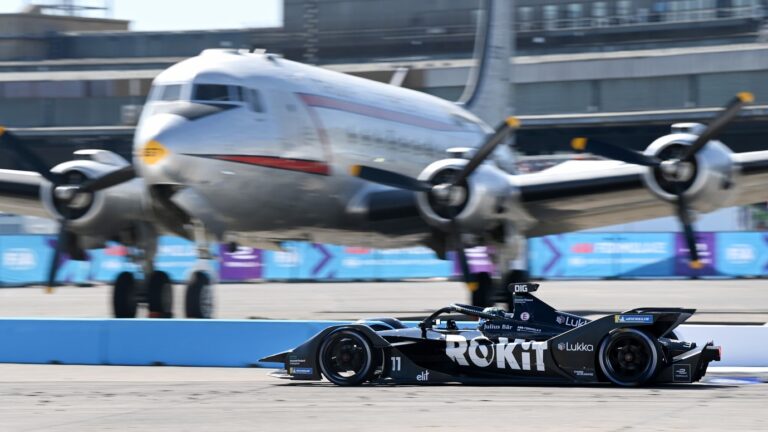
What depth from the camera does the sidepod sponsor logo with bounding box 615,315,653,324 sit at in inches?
464

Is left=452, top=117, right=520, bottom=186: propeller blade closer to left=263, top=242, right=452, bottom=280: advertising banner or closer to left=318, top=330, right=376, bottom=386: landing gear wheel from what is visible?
left=318, top=330, right=376, bottom=386: landing gear wheel

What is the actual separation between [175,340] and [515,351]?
18.2 feet

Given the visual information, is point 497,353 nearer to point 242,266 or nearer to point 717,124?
point 717,124

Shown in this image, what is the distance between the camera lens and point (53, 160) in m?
60.4

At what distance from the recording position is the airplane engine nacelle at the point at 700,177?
2038 cm

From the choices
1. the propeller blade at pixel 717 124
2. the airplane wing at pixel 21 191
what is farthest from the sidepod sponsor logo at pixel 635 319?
the airplane wing at pixel 21 191

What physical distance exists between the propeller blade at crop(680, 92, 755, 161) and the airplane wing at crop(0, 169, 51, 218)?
1346 cm

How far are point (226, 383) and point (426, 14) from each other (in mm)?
56957

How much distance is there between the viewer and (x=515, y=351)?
12078 mm

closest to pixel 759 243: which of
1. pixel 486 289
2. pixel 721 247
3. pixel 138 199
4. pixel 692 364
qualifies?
pixel 721 247

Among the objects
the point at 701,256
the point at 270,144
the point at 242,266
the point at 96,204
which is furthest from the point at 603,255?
the point at 96,204

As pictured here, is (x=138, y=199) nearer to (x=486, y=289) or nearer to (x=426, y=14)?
(x=486, y=289)

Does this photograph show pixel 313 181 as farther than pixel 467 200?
No

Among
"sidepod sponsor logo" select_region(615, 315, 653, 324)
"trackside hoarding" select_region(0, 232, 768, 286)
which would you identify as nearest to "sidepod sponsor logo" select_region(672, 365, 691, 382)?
"sidepod sponsor logo" select_region(615, 315, 653, 324)
